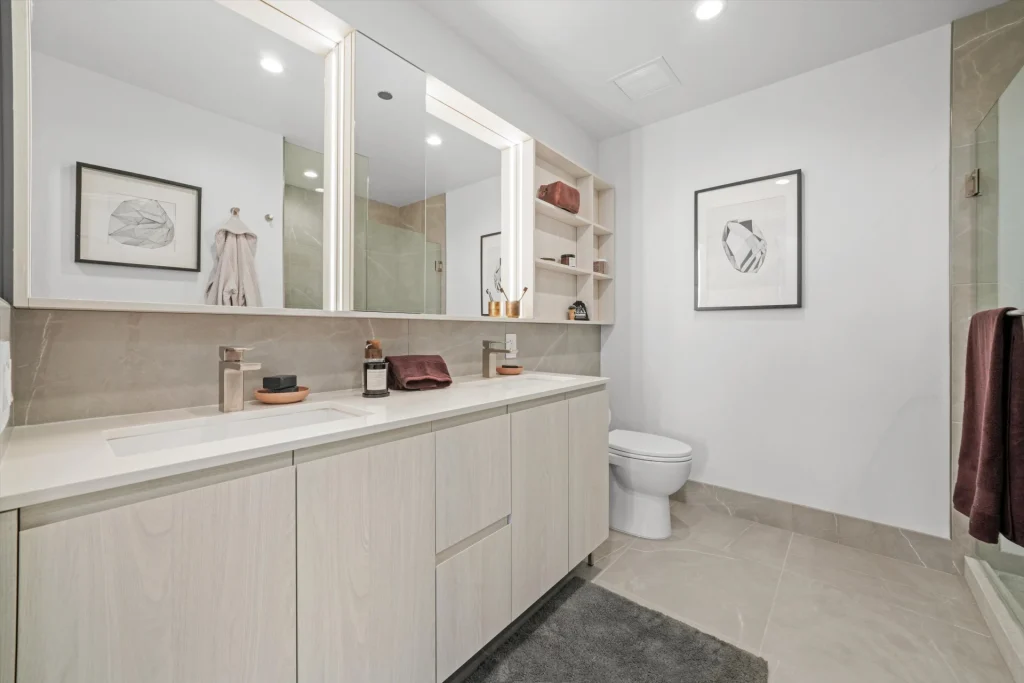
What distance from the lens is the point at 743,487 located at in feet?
8.16

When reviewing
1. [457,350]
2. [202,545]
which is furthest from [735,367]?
[202,545]

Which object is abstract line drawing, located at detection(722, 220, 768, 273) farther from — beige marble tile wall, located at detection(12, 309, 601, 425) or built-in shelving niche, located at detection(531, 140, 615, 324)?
beige marble tile wall, located at detection(12, 309, 601, 425)

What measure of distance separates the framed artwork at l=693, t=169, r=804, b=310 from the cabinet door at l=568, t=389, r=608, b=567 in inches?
47.1

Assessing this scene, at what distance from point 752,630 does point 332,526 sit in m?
1.59

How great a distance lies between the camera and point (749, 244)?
96.1 inches

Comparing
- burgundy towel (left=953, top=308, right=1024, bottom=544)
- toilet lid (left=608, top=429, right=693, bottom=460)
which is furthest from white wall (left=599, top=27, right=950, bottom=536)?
burgundy towel (left=953, top=308, right=1024, bottom=544)

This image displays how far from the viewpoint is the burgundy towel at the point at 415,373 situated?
5.24 feet

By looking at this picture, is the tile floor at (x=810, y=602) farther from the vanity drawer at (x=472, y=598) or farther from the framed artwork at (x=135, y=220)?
the framed artwork at (x=135, y=220)

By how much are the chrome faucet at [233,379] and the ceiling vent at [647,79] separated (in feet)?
7.61

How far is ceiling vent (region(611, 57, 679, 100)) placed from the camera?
7.23 feet

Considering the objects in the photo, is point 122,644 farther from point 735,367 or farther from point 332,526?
point 735,367

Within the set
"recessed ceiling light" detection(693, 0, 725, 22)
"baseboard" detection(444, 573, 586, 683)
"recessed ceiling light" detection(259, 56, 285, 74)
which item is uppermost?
"recessed ceiling light" detection(693, 0, 725, 22)

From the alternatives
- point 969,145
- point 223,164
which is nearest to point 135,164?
point 223,164

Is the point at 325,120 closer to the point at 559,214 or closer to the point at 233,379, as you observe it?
the point at 233,379
